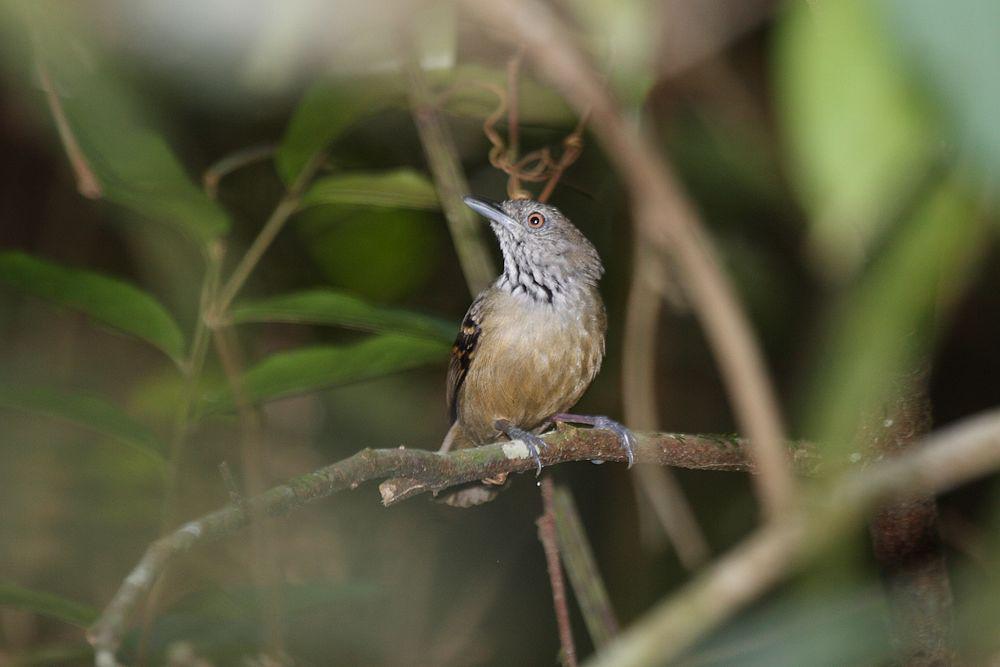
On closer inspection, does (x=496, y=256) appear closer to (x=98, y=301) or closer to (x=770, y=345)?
(x=770, y=345)

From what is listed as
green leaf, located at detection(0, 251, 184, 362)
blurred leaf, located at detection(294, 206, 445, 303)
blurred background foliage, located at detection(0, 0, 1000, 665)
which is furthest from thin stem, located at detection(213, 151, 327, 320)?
blurred leaf, located at detection(294, 206, 445, 303)

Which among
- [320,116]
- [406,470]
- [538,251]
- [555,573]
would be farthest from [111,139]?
[538,251]

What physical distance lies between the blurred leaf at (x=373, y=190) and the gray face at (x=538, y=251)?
849 mm

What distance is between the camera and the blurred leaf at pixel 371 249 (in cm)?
452

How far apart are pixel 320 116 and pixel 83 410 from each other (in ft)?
3.54

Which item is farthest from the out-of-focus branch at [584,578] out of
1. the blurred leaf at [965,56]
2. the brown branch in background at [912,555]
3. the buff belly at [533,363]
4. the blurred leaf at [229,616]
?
the blurred leaf at [965,56]

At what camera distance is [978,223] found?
89cm

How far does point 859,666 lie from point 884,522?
172cm

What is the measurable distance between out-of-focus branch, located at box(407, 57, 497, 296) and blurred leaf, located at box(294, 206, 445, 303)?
1.38 feet

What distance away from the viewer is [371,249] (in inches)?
179

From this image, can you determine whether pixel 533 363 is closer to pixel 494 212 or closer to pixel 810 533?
pixel 494 212

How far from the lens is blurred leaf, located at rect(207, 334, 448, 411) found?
2.99m

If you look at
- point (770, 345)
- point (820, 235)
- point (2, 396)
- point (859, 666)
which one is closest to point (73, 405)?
point (2, 396)

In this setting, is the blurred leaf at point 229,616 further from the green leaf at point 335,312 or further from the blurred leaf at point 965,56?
the blurred leaf at point 965,56
